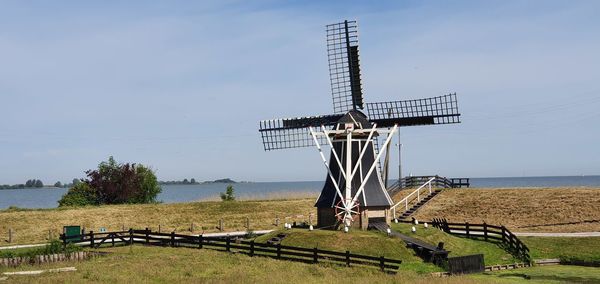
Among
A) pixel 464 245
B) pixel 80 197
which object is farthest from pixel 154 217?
pixel 464 245

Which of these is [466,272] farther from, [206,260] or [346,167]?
[206,260]

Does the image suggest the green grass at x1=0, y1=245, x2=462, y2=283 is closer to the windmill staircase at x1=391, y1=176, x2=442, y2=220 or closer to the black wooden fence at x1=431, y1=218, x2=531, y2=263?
the black wooden fence at x1=431, y1=218, x2=531, y2=263

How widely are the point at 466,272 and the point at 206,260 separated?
13634 mm

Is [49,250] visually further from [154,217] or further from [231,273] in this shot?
[154,217]

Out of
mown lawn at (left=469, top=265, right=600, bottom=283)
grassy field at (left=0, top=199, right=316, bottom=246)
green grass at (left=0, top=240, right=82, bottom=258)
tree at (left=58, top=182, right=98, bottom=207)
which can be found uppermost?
tree at (left=58, top=182, right=98, bottom=207)

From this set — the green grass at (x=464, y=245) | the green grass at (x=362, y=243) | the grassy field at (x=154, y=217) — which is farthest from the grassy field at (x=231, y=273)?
the grassy field at (x=154, y=217)

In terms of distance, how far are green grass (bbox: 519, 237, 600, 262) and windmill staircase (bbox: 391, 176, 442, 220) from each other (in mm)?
15072

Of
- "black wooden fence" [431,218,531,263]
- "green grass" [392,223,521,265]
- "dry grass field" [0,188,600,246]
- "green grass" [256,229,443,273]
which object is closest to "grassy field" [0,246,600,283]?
"black wooden fence" [431,218,531,263]

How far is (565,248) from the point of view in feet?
127

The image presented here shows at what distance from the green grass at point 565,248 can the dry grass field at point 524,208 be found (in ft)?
16.7

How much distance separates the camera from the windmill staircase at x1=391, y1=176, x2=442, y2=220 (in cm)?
5584

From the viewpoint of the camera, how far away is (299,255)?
3250 cm

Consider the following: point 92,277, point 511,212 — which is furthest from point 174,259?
point 511,212

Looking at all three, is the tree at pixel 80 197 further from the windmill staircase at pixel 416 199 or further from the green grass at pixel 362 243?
the green grass at pixel 362 243
